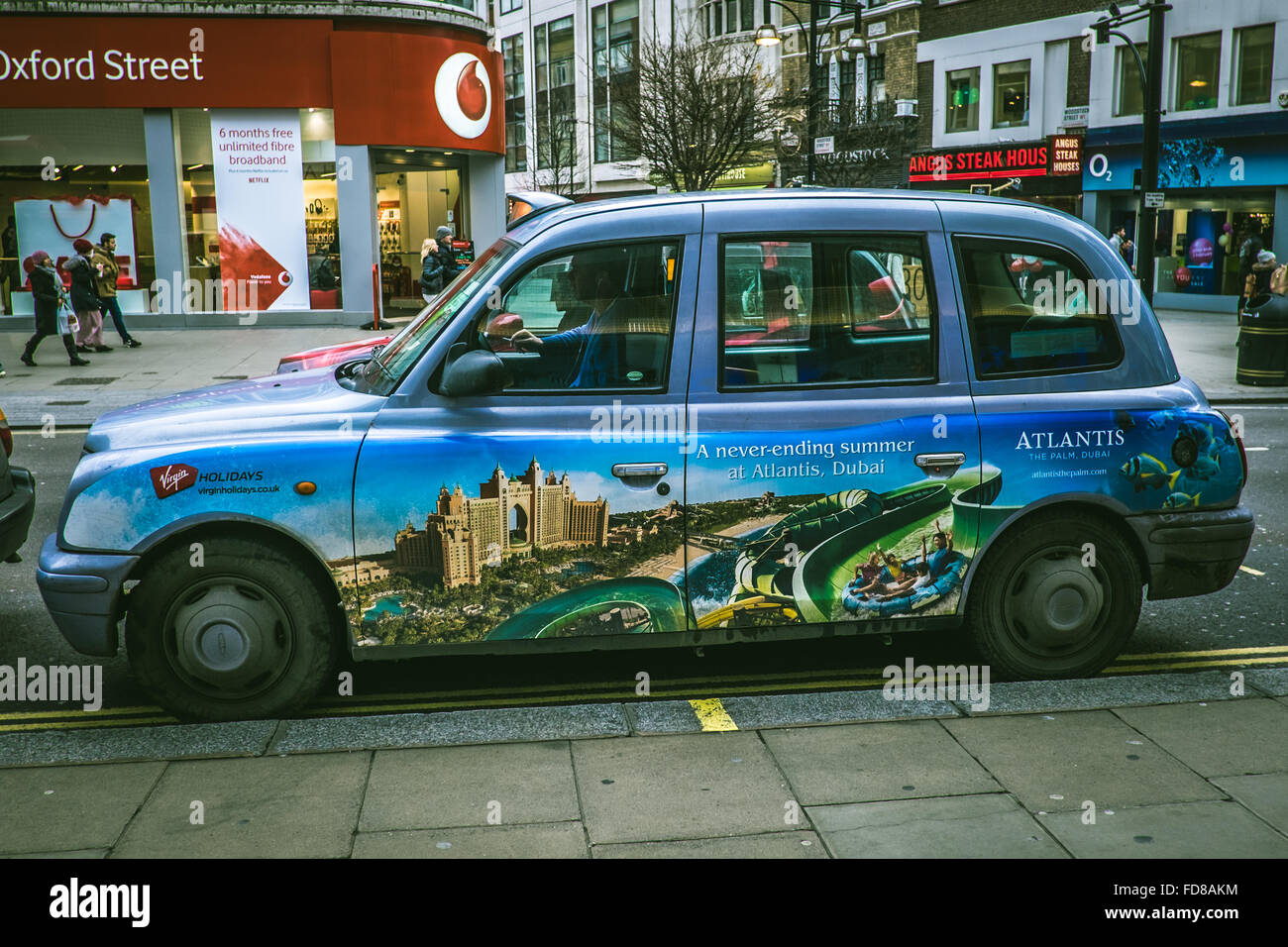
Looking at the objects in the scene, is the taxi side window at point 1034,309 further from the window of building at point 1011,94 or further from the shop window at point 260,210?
the window of building at point 1011,94

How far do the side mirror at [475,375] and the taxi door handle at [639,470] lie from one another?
54 cm

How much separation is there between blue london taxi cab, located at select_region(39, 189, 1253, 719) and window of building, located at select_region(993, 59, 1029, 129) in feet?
110

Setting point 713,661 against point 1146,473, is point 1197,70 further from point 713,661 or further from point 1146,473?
point 713,661

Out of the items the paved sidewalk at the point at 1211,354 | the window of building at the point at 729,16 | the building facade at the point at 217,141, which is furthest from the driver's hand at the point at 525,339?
the window of building at the point at 729,16

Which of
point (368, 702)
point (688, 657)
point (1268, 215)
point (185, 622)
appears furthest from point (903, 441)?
point (1268, 215)

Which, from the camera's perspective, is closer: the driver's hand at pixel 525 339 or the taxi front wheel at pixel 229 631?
the taxi front wheel at pixel 229 631

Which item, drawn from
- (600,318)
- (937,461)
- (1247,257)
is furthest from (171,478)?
(1247,257)

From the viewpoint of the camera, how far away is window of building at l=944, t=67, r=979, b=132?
124 feet

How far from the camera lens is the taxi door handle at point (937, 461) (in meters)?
4.83

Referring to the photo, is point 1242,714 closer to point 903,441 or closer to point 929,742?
point 929,742

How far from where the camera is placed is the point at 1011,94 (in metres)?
36.4

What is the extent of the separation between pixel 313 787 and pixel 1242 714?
11.2 ft

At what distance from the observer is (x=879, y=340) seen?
16.1ft

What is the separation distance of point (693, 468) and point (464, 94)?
2187 cm
